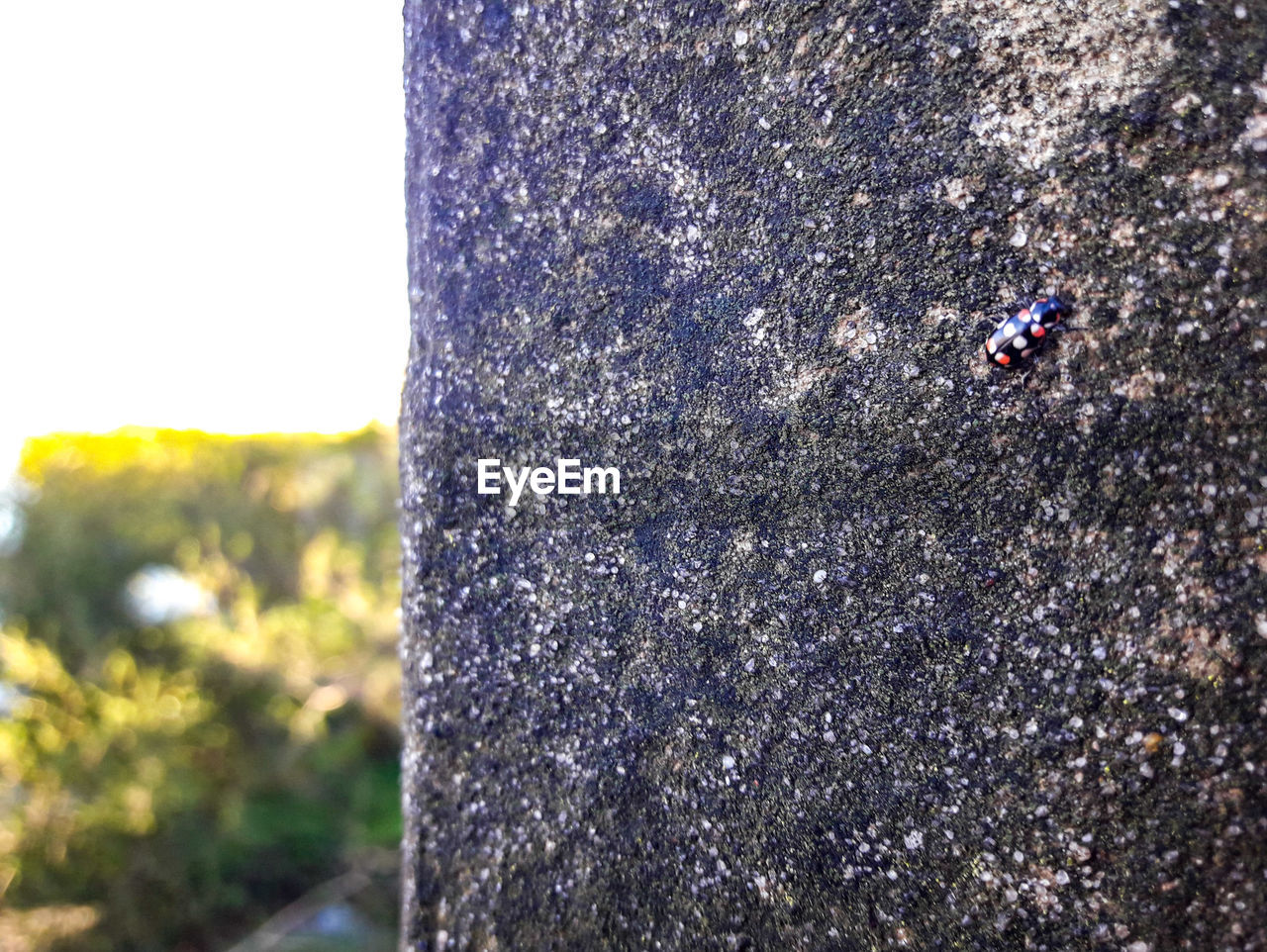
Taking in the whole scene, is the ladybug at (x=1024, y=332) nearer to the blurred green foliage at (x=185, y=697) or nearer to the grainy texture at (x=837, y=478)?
the grainy texture at (x=837, y=478)

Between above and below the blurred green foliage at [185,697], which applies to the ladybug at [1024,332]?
above

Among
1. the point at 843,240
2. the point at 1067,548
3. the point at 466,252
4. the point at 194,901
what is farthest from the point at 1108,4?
the point at 194,901

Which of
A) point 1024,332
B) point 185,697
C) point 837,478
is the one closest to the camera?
point 1024,332

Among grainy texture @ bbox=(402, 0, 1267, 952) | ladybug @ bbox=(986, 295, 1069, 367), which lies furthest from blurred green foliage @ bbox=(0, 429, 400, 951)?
ladybug @ bbox=(986, 295, 1069, 367)

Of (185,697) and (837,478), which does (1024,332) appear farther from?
(185,697)

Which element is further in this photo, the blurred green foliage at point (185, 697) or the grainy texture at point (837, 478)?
the blurred green foliage at point (185, 697)

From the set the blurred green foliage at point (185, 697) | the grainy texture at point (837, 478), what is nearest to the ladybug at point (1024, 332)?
the grainy texture at point (837, 478)

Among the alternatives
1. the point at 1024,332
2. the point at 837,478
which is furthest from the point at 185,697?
the point at 1024,332
